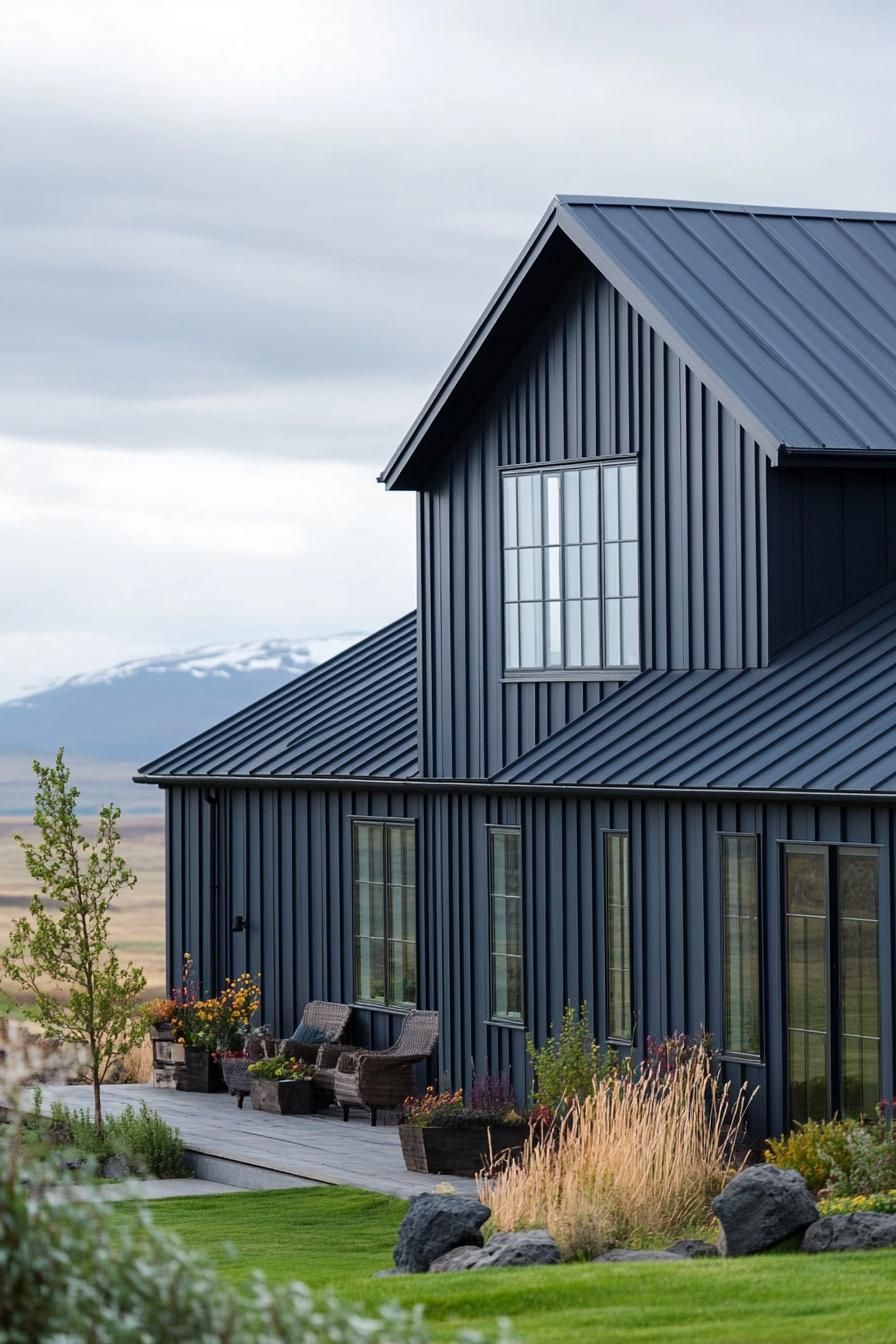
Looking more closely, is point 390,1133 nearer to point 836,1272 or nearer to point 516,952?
point 516,952

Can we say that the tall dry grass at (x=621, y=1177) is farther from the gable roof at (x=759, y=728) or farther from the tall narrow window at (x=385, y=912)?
the tall narrow window at (x=385, y=912)

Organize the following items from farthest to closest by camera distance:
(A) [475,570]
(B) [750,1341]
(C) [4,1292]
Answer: (A) [475,570]
(B) [750,1341]
(C) [4,1292]

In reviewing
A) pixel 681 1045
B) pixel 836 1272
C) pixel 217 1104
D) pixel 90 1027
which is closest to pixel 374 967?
pixel 217 1104

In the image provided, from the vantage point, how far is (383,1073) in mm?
19844

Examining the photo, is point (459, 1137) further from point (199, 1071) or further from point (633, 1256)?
point (199, 1071)

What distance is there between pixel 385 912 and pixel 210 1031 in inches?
102

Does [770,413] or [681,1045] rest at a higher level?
[770,413]

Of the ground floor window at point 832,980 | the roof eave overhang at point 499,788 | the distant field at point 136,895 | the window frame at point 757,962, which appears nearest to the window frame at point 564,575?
the roof eave overhang at point 499,788

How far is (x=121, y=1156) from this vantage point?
17.9m

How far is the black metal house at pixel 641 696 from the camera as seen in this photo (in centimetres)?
1534

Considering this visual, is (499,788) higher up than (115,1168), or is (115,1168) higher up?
(499,788)

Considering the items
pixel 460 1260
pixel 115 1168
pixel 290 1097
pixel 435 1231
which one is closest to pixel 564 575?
pixel 290 1097

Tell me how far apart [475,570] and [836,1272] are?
10.9m

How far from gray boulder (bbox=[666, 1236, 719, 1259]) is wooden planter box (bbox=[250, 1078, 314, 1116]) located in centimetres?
888
